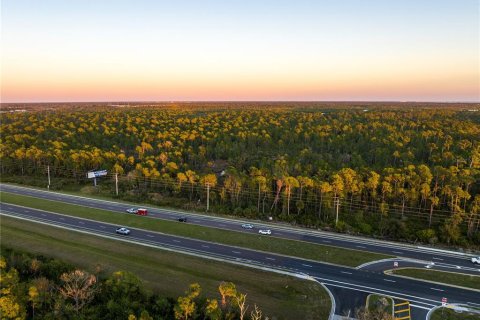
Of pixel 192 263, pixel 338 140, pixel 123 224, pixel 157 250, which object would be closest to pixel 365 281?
pixel 192 263

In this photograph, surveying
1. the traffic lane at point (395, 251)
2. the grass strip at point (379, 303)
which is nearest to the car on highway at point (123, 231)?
the traffic lane at point (395, 251)

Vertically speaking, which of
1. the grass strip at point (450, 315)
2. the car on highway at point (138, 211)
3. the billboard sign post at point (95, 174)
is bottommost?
the grass strip at point (450, 315)

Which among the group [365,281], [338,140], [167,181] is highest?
[338,140]

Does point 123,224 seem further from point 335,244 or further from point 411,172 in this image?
point 411,172

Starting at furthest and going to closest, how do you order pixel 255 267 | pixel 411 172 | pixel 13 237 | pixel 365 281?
pixel 411 172 < pixel 13 237 < pixel 255 267 < pixel 365 281

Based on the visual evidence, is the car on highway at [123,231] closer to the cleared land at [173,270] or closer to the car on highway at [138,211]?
the cleared land at [173,270]

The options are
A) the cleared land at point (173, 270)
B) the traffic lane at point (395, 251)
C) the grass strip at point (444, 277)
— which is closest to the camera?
the cleared land at point (173, 270)

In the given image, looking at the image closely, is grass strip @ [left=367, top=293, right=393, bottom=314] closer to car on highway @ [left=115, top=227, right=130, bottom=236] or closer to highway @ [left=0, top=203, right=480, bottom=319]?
highway @ [left=0, top=203, right=480, bottom=319]

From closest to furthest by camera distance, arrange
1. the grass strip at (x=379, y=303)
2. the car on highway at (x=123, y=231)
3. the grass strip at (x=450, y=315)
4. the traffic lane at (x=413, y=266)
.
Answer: the grass strip at (x=450, y=315) → the grass strip at (x=379, y=303) → the traffic lane at (x=413, y=266) → the car on highway at (x=123, y=231)
